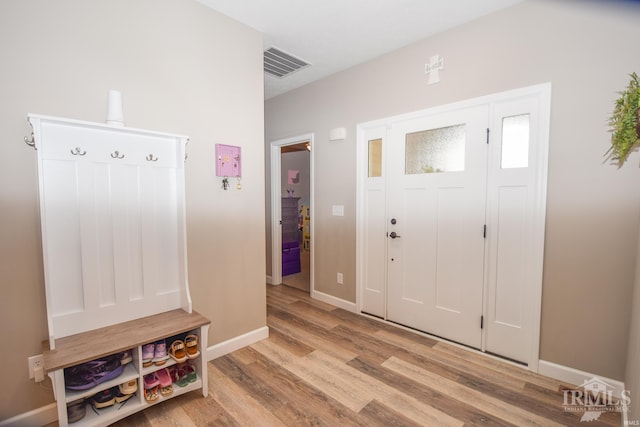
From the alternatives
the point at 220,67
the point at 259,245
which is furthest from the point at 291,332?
the point at 220,67

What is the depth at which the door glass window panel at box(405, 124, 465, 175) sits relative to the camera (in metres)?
2.49

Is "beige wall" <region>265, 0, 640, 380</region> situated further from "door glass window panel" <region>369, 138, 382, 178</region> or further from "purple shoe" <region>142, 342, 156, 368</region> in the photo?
"purple shoe" <region>142, 342, 156, 368</region>

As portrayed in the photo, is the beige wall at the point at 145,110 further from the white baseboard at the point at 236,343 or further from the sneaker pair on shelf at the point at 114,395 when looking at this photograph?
the sneaker pair on shelf at the point at 114,395

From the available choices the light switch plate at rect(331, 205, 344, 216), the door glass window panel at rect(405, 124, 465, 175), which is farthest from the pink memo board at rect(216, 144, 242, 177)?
the door glass window panel at rect(405, 124, 465, 175)

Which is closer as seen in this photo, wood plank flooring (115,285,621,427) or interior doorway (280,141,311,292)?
wood plank flooring (115,285,621,427)

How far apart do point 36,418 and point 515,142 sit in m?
3.54

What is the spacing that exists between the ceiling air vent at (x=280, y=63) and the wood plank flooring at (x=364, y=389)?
2.76m

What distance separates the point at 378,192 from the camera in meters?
3.02

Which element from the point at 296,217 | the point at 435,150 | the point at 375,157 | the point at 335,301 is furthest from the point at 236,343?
the point at 296,217

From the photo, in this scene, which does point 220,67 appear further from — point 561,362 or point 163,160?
point 561,362

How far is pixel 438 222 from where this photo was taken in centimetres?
261

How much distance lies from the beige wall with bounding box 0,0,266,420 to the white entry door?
1336 millimetres

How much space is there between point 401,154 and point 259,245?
1.61 meters

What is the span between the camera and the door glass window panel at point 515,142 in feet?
7.06
